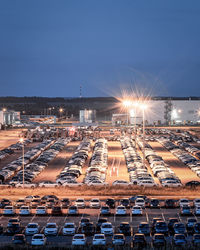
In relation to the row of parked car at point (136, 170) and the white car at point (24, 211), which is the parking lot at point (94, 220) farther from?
the row of parked car at point (136, 170)

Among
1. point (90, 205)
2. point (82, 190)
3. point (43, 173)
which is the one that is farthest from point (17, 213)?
point (43, 173)

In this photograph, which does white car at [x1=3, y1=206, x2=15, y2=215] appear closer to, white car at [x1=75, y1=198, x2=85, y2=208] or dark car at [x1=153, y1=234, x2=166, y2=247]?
white car at [x1=75, y1=198, x2=85, y2=208]

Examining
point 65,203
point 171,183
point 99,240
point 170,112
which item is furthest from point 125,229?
point 170,112

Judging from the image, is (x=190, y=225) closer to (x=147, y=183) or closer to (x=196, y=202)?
(x=196, y=202)

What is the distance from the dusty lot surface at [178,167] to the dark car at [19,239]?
13.3 metres

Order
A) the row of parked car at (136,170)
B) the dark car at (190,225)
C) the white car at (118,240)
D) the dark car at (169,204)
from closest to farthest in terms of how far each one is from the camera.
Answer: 1. the white car at (118,240)
2. the dark car at (190,225)
3. the dark car at (169,204)
4. the row of parked car at (136,170)

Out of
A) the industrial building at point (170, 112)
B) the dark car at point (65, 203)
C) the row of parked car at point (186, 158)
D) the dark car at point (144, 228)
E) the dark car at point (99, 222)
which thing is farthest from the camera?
the industrial building at point (170, 112)

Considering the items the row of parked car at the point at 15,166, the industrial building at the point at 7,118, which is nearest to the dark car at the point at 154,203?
the row of parked car at the point at 15,166

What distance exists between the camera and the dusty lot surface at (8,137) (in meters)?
45.7

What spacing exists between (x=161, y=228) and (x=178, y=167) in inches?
642

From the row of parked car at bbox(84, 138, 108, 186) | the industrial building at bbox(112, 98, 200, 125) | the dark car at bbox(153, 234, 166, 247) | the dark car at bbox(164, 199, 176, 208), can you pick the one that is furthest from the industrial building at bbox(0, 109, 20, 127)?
the dark car at bbox(153, 234, 166, 247)

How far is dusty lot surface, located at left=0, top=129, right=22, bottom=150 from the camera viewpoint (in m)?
45.7

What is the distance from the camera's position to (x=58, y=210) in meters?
17.0

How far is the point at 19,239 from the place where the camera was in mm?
13164
